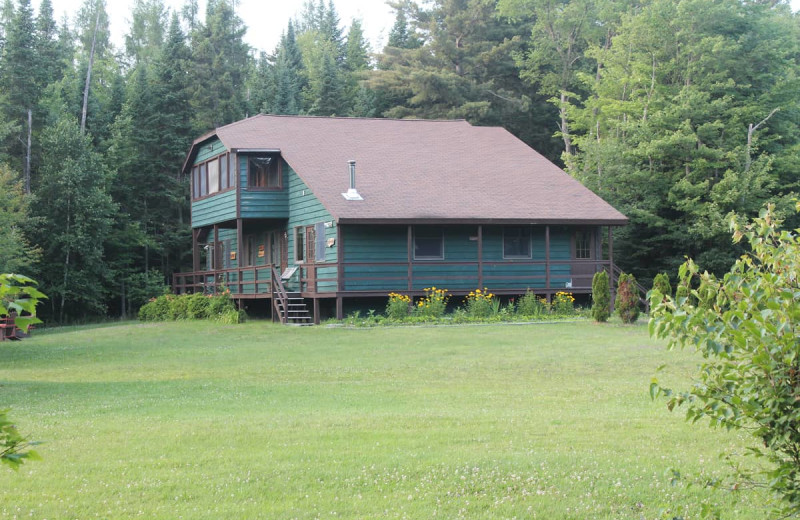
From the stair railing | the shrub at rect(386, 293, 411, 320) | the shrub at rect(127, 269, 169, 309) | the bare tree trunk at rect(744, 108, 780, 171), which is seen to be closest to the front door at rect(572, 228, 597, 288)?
the shrub at rect(386, 293, 411, 320)

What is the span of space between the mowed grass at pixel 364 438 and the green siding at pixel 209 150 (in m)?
16.1

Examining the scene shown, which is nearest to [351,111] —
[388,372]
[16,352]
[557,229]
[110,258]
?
[110,258]

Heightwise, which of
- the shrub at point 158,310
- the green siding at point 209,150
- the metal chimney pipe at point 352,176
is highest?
the green siding at point 209,150

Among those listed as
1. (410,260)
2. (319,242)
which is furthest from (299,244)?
(410,260)

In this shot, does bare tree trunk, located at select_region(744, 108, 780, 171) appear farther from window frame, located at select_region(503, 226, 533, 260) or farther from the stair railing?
the stair railing

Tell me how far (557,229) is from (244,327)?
11536 mm

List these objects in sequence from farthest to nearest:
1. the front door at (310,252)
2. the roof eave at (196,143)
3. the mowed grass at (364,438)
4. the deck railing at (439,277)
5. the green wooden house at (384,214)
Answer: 1. the roof eave at (196,143)
2. the front door at (310,252)
3. the green wooden house at (384,214)
4. the deck railing at (439,277)
5. the mowed grass at (364,438)

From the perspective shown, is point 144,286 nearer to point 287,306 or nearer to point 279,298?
point 279,298

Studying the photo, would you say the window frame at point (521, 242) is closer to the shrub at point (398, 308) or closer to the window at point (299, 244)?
the shrub at point (398, 308)

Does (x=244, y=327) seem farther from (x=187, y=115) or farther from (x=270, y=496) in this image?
(x=187, y=115)

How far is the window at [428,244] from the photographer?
96.4 feet

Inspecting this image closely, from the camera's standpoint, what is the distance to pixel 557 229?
102 feet

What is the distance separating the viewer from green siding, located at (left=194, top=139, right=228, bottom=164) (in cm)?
3341

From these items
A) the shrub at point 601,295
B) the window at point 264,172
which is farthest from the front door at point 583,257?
the window at point 264,172
